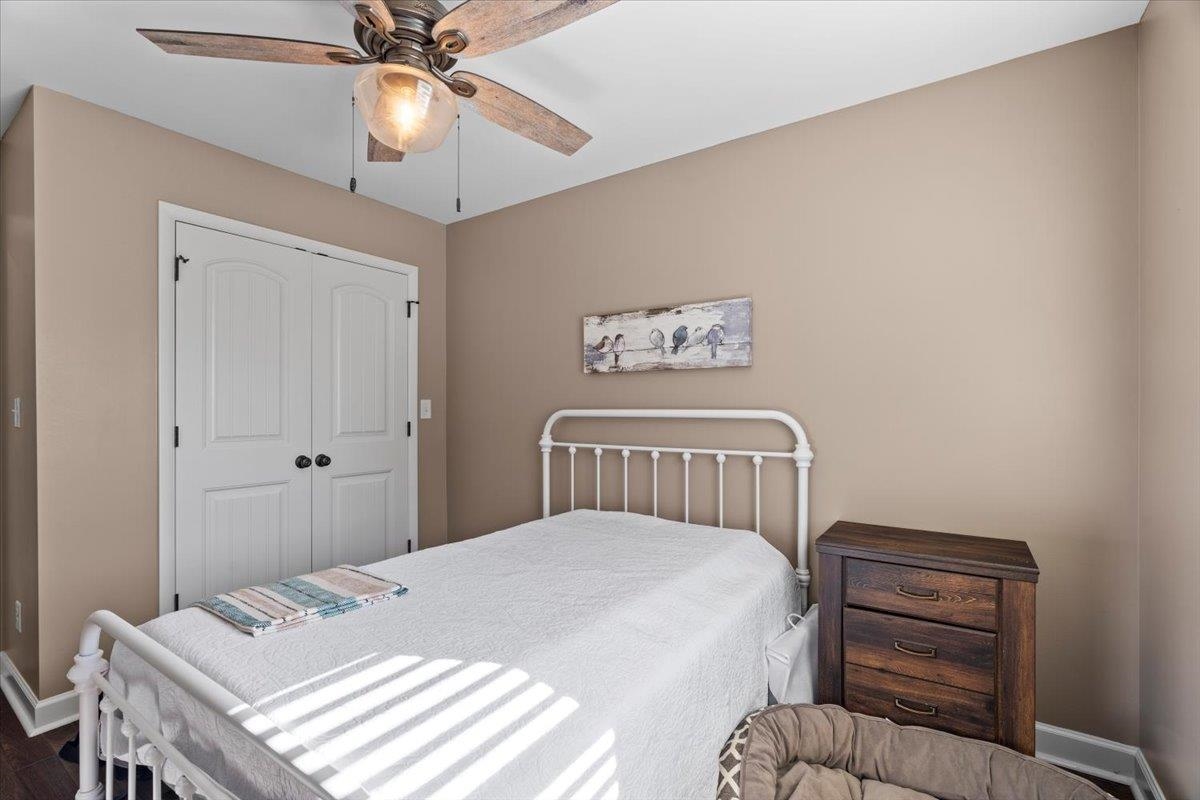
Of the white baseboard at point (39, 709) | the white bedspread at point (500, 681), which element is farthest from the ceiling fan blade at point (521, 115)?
the white baseboard at point (39, 709)

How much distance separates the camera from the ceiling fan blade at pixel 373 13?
1223mm

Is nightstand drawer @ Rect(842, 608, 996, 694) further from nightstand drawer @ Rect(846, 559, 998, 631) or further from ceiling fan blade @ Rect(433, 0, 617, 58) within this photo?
ceiling fan blade @ Rect(433, 0, 617, 58)

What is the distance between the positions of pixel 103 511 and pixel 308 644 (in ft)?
5.32

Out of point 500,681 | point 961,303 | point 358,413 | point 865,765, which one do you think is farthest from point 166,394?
point 961,303

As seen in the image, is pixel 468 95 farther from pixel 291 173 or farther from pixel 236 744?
pixel 291 173

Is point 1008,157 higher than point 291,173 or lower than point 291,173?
lower

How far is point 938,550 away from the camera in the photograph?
171 centimetres

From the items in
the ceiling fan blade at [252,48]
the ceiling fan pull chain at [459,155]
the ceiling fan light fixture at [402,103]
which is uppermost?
the ceiling fan pull chain at [459,155]

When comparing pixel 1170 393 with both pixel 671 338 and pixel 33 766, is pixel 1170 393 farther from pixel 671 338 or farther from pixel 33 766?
pixel 33 766

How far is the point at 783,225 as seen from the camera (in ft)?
7.91

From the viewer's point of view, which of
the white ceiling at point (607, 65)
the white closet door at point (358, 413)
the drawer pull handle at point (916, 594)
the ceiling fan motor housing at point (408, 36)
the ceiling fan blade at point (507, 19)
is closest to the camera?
the ceiling fan blade at point (507, 19)

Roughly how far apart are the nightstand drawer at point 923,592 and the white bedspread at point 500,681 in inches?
11.9

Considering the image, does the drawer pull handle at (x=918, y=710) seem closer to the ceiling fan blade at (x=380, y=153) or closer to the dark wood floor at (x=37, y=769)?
the dark wood floor at (x=37, y=769)

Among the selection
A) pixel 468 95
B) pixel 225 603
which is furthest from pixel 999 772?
pixel 468 95
